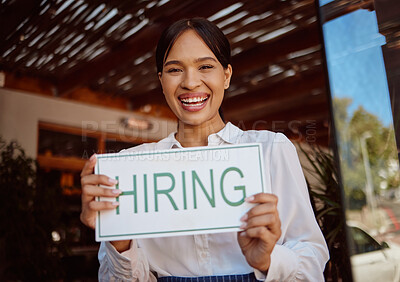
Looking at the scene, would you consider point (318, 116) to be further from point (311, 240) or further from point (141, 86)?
point (311, 240)

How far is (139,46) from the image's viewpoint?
4.24 m

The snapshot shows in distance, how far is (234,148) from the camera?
941 millimetres

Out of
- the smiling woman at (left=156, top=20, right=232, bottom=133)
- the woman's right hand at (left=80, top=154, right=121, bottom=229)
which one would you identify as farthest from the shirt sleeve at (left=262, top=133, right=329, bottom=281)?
the woman's right hand at (left=80, top=154, right=121, bottom=229)

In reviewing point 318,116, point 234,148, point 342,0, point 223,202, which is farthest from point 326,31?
point 318,116

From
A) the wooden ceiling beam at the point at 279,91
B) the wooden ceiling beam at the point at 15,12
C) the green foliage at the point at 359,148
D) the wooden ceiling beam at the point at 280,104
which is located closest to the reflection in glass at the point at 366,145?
the green foliage at the point at 359,148

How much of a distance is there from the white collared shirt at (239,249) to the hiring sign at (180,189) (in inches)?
3.8

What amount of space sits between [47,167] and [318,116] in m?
4.62

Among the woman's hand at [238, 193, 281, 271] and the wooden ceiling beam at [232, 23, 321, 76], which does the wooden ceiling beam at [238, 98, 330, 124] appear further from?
the woman's hand at [238, 193, 281, 271]

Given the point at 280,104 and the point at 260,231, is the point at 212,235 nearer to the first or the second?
the point at 260,231

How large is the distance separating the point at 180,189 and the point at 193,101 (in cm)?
35

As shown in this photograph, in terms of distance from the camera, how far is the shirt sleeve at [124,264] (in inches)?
38.4

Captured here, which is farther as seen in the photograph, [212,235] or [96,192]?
[212,235]

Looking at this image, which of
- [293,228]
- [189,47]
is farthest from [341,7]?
[293,228]

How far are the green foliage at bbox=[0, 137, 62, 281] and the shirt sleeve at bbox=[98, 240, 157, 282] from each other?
9.96 ft
